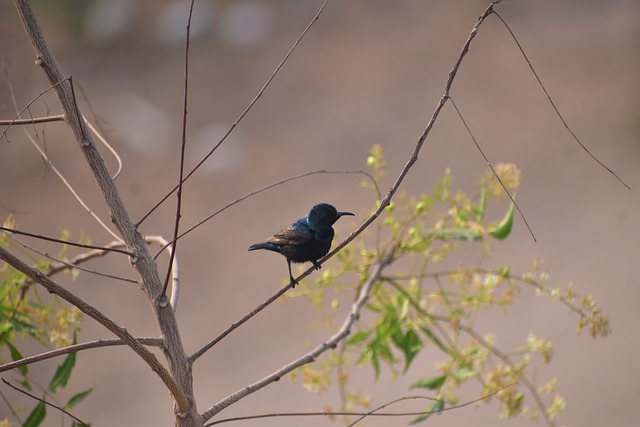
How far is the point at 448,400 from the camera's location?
4.70 feet

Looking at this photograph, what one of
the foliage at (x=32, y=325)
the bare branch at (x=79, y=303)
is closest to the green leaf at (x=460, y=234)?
the foliage at (x=32, y=325)

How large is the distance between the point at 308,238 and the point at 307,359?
44 cm

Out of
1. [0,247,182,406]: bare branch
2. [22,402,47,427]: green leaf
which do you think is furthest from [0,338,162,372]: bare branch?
[22,402,47,427]: green leaf

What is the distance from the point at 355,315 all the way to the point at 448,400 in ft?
0.89

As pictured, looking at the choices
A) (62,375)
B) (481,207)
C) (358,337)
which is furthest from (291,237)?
(62,375)

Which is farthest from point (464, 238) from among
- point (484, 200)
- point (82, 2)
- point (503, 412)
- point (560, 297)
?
point (82, 2)

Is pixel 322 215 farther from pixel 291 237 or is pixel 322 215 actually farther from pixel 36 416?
pixel 36 416

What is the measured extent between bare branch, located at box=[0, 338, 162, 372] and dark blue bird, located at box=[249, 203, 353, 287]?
0.64 metres

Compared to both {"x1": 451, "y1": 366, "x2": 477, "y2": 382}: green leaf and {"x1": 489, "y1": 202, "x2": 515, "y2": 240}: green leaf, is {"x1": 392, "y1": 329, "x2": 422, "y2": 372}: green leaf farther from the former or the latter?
{"x1": 489, "y1": 202, "x2": 515, "y2": 240}: green leaf

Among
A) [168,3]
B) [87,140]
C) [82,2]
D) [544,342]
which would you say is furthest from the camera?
[168,3]

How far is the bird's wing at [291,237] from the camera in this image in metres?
1.52

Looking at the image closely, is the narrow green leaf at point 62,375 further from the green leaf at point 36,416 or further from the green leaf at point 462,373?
the green leaf at point 462,373

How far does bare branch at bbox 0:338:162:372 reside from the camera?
0.76 meters

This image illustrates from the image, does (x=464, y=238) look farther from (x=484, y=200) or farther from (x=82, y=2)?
(x=82, y=2)
